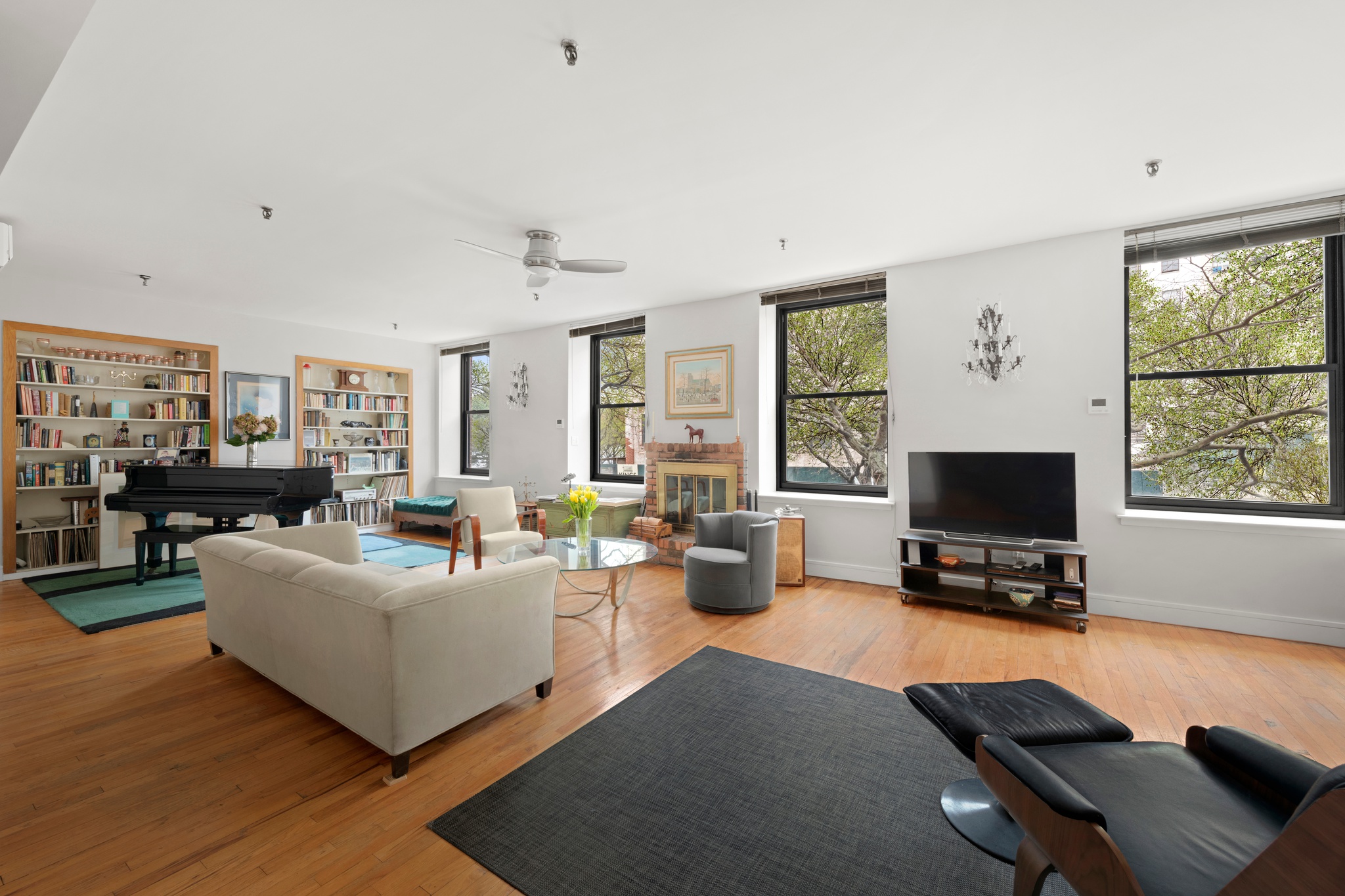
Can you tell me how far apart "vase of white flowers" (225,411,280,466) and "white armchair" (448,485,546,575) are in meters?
2.11

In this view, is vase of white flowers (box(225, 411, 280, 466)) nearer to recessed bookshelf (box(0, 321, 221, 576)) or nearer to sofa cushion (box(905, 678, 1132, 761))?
recessed bookshelf (box(0, 321, 221, 576))

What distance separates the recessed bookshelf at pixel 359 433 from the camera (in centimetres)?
684

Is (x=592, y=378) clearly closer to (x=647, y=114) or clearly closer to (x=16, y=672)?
(x=647, y=114)

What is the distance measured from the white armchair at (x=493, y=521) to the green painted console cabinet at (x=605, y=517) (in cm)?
30

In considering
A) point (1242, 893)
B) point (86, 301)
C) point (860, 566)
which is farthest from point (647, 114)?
point (86, 301)

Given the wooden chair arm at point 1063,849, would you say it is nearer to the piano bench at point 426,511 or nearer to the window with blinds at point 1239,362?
the window with blinds at point 1239,362

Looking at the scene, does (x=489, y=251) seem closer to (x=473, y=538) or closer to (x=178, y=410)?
(x=473, y=538)

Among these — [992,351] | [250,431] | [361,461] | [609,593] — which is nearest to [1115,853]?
[609,593]

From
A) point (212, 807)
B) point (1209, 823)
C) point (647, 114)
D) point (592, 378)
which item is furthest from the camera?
point (592, 378)

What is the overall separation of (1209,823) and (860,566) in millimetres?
3580

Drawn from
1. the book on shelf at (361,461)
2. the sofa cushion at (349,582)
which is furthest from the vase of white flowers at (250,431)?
the sofa cushion at (349,582)

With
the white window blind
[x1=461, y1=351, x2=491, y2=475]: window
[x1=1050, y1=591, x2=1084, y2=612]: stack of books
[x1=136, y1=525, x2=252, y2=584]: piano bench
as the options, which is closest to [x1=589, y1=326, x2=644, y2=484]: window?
[x1=461, y1=351, x2=491, y2=475]: window

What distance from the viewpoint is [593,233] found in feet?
12.6

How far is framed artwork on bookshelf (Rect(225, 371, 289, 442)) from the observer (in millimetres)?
6094
